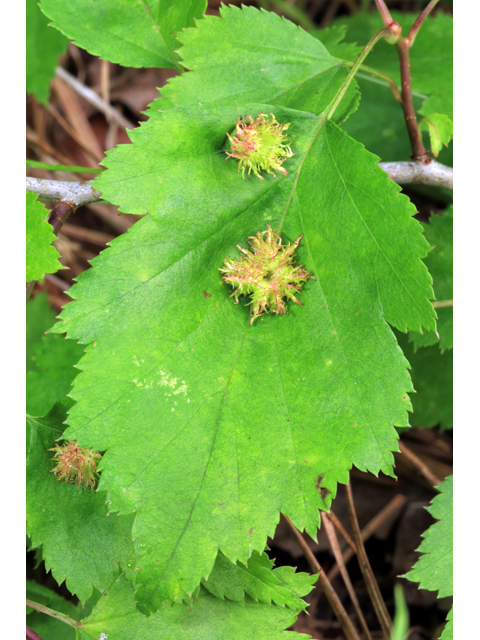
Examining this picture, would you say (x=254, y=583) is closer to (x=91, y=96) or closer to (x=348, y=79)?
(x=348, y=79)

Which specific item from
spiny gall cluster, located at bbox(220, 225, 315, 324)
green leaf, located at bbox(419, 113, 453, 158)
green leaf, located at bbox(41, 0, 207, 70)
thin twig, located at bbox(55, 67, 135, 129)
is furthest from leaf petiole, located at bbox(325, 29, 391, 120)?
thin twig, located at bbox(55, 67, 135, 129)

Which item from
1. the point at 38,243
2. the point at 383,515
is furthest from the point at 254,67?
the point at 383,515

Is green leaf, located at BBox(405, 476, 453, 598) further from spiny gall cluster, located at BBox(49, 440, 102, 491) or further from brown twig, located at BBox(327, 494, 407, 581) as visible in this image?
spiny gall cluster, located at BBox(49, 440, 102, 491)

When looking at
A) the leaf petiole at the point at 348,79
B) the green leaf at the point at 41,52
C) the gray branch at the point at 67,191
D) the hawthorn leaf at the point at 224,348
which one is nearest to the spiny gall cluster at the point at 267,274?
the hawthorn leaf at the point at 224,348

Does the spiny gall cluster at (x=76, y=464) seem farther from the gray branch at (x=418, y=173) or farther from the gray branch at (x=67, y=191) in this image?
the gray branch at (x=418, y=173)

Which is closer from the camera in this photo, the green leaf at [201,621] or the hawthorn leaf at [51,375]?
the green leaf at [201,621]

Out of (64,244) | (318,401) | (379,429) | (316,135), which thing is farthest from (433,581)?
(64,244)
